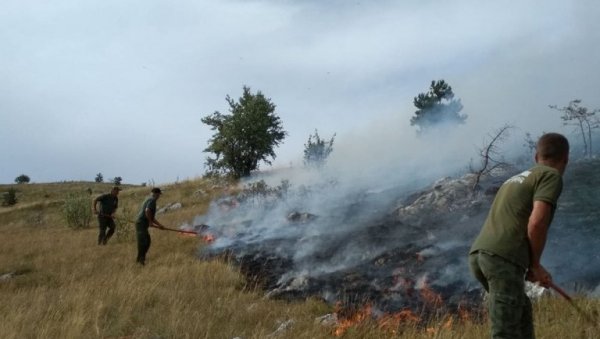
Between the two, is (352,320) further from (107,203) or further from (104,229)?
(107,203)

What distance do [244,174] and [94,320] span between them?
21.5 m

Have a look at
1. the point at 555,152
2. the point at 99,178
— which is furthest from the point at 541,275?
the point at 99,178

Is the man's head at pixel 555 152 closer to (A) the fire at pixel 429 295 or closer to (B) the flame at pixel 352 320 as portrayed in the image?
(B) the flame at pixel 352 320

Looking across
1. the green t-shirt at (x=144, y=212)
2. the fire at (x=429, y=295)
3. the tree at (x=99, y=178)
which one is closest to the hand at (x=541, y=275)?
the fire at (x=429, y=295)

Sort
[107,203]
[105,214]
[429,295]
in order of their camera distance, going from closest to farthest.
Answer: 1. [429,295]
2. [105,214]
3. [107,203]

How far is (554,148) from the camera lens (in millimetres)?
3486

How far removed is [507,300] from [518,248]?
37cm

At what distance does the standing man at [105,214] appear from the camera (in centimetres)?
1343

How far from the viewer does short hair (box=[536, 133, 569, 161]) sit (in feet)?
11.4

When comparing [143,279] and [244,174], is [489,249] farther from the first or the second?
[244,174]

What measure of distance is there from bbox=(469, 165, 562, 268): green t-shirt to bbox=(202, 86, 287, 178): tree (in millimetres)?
23439

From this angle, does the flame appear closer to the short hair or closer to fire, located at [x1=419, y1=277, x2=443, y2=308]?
fire, located at [x1=419, y1=277, x2=443, y2=308]

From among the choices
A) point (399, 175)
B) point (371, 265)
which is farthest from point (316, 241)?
point (399, 175)

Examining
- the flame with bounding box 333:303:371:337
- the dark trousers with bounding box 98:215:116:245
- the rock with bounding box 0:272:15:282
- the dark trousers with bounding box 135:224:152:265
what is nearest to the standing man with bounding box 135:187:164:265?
the dark trousers with bounding box 135:224:152:265
